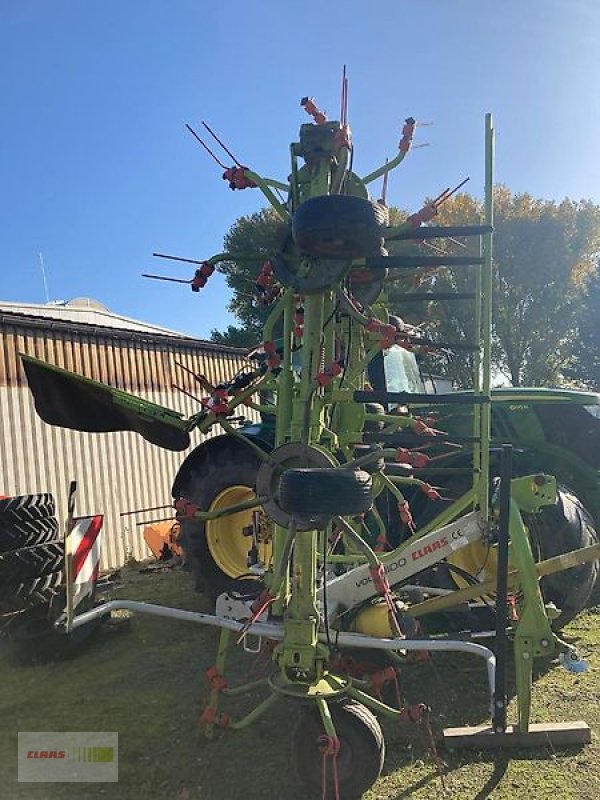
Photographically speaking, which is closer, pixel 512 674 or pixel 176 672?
pixel 512 674

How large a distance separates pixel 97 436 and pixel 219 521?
10.4 feet

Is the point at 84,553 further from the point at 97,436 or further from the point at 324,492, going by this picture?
the point at 97,436

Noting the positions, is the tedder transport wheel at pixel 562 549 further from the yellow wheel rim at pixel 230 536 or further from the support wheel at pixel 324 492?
the support wheel at pixel 324 492

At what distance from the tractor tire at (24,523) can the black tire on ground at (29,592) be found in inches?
9.7

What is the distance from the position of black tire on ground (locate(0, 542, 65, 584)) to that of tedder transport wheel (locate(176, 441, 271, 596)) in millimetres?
1021

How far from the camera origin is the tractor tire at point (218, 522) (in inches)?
212

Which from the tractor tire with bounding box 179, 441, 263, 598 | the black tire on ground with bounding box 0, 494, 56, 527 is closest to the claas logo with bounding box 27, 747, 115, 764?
Answer: the black tire on ground with bounding box 0, 494, 56, 527

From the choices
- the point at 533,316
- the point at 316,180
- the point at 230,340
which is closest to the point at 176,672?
the point at 316,180

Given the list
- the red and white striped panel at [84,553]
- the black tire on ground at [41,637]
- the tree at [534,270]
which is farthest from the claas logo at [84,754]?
the tree at [534,270]

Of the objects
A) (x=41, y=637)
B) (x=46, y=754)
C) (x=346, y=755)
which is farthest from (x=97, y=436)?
(x=346, y=755)

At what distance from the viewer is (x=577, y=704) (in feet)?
11.7

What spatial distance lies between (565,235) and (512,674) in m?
19.4

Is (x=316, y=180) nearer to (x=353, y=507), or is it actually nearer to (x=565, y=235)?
(x=353, y=507)

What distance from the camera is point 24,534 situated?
468 cm
